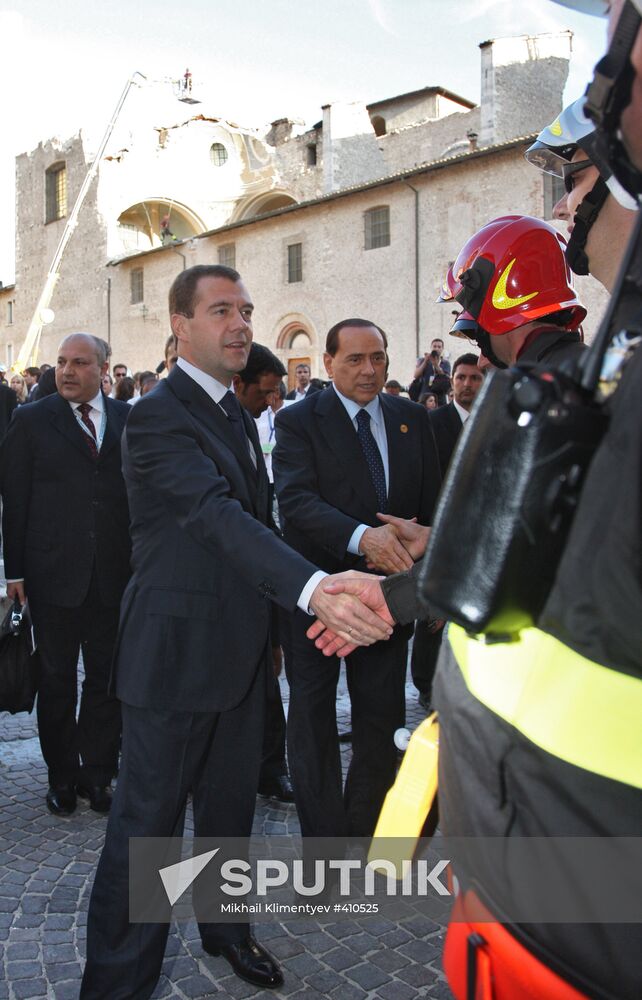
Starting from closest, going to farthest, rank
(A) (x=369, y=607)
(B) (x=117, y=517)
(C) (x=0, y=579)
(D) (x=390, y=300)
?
(A) (x=369, y=607), (B) (x=117, y=517), (C) (x=0, y=579), (D) (x=390, y=300)

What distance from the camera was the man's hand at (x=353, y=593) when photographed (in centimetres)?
226

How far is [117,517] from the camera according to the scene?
14.0ft

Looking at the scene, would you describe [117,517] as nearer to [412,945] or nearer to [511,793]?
[412,945]

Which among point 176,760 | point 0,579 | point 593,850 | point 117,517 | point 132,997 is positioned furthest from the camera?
point 0,579

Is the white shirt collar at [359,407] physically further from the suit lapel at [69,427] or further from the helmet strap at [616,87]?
the helmet strap at [616,87]

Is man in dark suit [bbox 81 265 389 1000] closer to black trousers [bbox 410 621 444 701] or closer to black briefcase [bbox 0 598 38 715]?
black briefcase [bbox 0 598 38 715]

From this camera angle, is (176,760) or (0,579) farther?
(0,579)

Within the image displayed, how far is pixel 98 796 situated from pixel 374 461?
2127mm

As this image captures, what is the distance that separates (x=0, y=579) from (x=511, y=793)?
8.44 m

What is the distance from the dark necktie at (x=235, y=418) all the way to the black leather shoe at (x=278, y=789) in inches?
84.5

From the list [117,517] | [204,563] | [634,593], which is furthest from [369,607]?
[117,517]

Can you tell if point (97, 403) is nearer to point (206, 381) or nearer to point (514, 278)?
point (206, 381)

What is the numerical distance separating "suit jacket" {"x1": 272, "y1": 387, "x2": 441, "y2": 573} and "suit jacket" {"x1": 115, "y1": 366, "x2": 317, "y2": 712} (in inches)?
34.5

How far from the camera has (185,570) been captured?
2.61 metres
